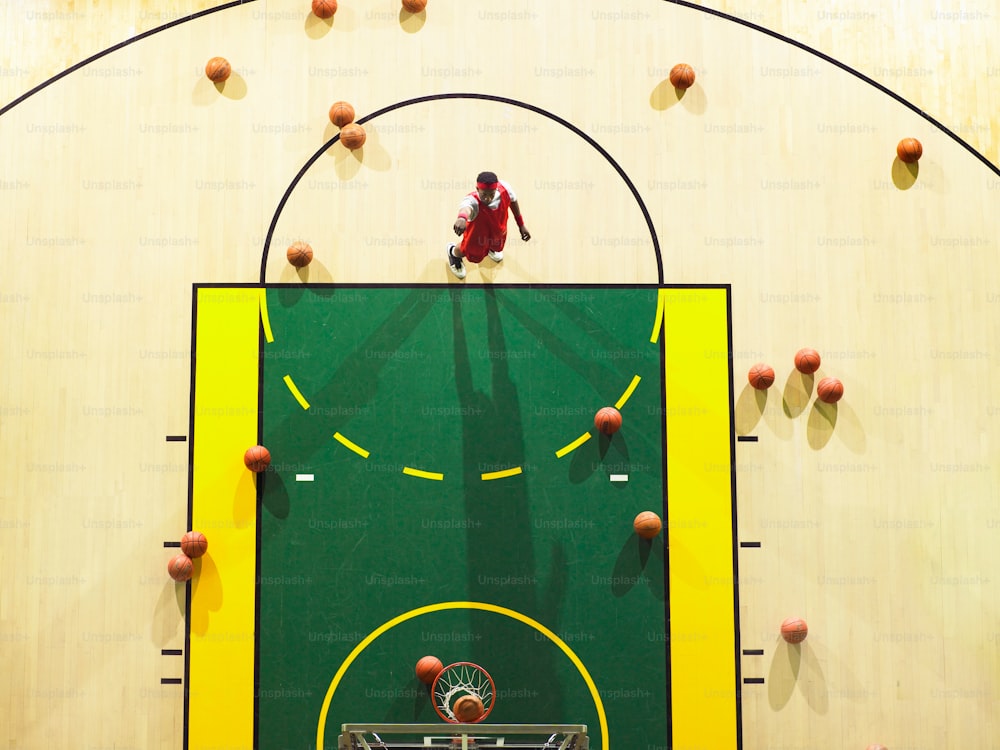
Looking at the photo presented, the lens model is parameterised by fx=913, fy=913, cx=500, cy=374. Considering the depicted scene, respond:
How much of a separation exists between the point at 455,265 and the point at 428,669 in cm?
245

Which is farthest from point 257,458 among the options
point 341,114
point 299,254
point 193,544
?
point 341,114

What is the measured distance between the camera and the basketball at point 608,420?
5.60 meters

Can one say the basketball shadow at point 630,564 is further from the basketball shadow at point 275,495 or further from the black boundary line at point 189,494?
the black boundary line at point 189,494

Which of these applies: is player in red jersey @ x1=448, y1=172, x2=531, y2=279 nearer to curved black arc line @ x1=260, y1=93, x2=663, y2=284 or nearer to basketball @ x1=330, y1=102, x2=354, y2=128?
curved black arc line @ x1=260, y1=93, x2=663, y2=284

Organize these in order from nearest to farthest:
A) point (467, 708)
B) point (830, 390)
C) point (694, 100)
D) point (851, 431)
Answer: point (467, 708), point (830, 390), point (851, 431), point (694, 100)

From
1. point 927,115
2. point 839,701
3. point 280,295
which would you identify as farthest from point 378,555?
point 927,115

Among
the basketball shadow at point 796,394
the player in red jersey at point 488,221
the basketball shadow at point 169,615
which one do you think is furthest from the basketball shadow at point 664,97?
the basketball shadow at point 169,615

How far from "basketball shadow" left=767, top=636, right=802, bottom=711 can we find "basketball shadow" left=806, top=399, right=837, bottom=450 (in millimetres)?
1241

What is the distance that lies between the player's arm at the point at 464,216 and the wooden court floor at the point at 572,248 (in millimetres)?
690

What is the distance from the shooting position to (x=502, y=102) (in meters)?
5.96

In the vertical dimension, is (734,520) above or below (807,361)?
below

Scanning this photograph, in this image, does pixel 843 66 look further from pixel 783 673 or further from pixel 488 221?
pixel 783 673

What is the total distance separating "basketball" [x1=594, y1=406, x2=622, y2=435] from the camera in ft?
18.4

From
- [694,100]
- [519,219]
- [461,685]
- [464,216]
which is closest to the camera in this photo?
[464,216]
